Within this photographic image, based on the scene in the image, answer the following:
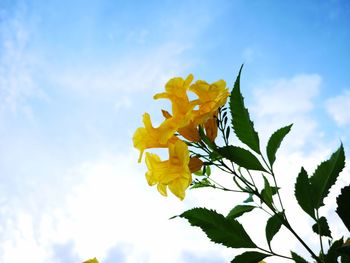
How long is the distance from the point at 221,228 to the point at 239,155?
1.15 feet

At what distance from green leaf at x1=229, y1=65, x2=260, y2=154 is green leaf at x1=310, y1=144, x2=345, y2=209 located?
30 cm

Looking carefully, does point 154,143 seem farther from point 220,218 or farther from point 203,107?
point 220,218

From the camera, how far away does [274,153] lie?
5.17 ft

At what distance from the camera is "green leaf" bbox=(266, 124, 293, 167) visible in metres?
1.58

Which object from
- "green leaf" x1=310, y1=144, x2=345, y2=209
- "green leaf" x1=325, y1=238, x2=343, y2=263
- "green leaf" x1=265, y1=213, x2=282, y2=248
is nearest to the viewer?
"green leaf" x1=325, y1=238, x2=343, y2=263

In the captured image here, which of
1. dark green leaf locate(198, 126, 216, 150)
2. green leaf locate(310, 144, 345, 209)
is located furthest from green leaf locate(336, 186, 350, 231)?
dark green leaf locate(198, 126, 216, 150)

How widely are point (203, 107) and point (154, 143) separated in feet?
1.00

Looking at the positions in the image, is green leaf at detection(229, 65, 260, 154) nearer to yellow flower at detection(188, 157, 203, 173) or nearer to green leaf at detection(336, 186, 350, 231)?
yellow flower at detection(188, 157, 203, 173)

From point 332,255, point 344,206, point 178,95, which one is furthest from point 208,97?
point 332,255

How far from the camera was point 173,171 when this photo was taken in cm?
159

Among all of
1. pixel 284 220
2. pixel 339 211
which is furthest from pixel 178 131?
pixel 339 211

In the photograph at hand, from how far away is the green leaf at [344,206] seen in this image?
4.53 feet

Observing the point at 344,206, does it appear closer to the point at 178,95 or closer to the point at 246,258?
the point at 246,258

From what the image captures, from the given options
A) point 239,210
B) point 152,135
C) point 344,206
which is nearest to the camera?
point 344,206
